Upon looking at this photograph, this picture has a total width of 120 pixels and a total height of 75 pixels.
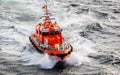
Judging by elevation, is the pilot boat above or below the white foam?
above

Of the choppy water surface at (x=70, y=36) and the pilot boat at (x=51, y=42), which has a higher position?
the pilot boat at (x=51, y=42)

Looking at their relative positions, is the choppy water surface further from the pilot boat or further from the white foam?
the pilot boat

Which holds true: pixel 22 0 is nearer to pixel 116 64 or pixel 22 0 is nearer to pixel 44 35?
pixel 44 35

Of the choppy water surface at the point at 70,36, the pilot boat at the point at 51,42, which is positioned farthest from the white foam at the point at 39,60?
the pilot boat at the point at 51,42

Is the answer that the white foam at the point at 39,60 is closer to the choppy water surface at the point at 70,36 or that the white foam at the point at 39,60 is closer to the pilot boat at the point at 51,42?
the choppy water surface at the point at 70,36

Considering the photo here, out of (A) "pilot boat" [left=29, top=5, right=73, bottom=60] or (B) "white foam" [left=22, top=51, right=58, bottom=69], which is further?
(B) "white foam" [left=22, top=51, right=58, bottom=69]

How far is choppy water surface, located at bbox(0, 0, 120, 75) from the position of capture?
27.7 metres

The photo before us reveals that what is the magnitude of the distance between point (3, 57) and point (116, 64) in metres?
11.0

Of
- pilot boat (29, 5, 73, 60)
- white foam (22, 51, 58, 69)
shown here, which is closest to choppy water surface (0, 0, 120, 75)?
white foam (22, 51, 58, 69)

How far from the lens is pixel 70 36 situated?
36.2 meters

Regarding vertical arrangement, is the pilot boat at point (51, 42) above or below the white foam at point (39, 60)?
above

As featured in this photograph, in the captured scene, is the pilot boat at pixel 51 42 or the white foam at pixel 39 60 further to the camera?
the white foam at pixel 39 60

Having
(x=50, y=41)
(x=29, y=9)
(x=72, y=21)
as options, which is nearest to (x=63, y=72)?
(x=50, y=41)

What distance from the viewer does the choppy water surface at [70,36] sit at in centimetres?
2772
